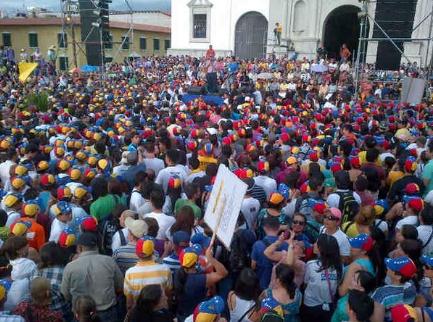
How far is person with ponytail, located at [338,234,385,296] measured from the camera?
3.73 metres

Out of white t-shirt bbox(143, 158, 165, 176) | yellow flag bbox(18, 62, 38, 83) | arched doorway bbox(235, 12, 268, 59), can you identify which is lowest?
white t-shirt bbox(143, 158, 165, 176)

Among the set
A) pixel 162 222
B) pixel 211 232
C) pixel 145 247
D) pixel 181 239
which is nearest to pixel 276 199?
pixel 211 232

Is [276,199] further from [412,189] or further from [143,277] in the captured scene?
[412,189]

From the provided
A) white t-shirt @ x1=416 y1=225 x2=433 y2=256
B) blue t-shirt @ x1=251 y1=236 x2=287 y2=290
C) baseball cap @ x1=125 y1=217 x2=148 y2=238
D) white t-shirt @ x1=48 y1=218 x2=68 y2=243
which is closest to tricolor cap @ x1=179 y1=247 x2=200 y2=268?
A: baseball cap @ x1=125 y1=217 x2=148 y2=238

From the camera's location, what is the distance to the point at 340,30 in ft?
106

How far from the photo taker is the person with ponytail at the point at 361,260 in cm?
373

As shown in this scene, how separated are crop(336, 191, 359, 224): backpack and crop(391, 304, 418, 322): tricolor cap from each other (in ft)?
7.29

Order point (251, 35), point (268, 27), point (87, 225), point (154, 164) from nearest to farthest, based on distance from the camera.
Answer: point (87, 225) → point (154, 164) → point (268, 27) → point (251, 35)

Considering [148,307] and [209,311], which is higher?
[209,311]

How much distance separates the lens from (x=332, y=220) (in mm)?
4273

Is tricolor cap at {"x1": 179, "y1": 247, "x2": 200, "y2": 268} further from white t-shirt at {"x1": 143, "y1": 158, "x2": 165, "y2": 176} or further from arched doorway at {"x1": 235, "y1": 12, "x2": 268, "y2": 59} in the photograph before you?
arched doorway at {"x1": 235, "y1": 12, "x2": 268, "y2": 59}

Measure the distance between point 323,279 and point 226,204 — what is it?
1.15m

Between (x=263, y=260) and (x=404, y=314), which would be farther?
(x=263, y=260)

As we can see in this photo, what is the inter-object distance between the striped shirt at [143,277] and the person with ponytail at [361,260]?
158 cm
